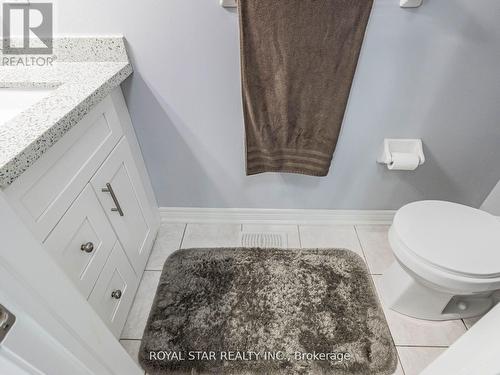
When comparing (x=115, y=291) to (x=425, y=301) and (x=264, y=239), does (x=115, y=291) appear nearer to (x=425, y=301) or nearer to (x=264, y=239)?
(x=264, y=239)

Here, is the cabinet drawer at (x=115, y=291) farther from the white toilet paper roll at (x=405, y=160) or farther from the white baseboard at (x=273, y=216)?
the white toilet paper roll at (x=405, y=160)

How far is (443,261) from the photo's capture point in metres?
0.93

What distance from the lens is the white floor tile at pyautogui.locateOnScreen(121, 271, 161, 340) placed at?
1177 mm

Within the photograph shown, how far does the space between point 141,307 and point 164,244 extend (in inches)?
14.4

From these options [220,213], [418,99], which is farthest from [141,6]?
[418,99]

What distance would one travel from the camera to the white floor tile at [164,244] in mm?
1444

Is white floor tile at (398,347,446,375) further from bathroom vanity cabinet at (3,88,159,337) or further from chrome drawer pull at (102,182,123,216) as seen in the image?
chrome drawer pull at (102,182,123,216)

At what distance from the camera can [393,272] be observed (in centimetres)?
125

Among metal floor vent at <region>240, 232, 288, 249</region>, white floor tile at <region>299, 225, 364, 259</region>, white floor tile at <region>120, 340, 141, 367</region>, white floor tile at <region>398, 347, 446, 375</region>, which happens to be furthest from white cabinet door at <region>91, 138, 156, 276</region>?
white floor tile at <region>398, 347, 446, 375</region>

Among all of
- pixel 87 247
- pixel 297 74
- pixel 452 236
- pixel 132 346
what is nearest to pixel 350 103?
pixel 297 74

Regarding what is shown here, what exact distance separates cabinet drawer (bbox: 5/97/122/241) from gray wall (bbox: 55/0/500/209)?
0.30m

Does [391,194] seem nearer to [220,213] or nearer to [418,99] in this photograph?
[418,99]

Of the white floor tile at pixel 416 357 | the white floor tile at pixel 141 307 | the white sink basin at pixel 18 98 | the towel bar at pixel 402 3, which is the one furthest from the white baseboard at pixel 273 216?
the towel bar at pixel 402 3

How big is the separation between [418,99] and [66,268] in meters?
1.44
